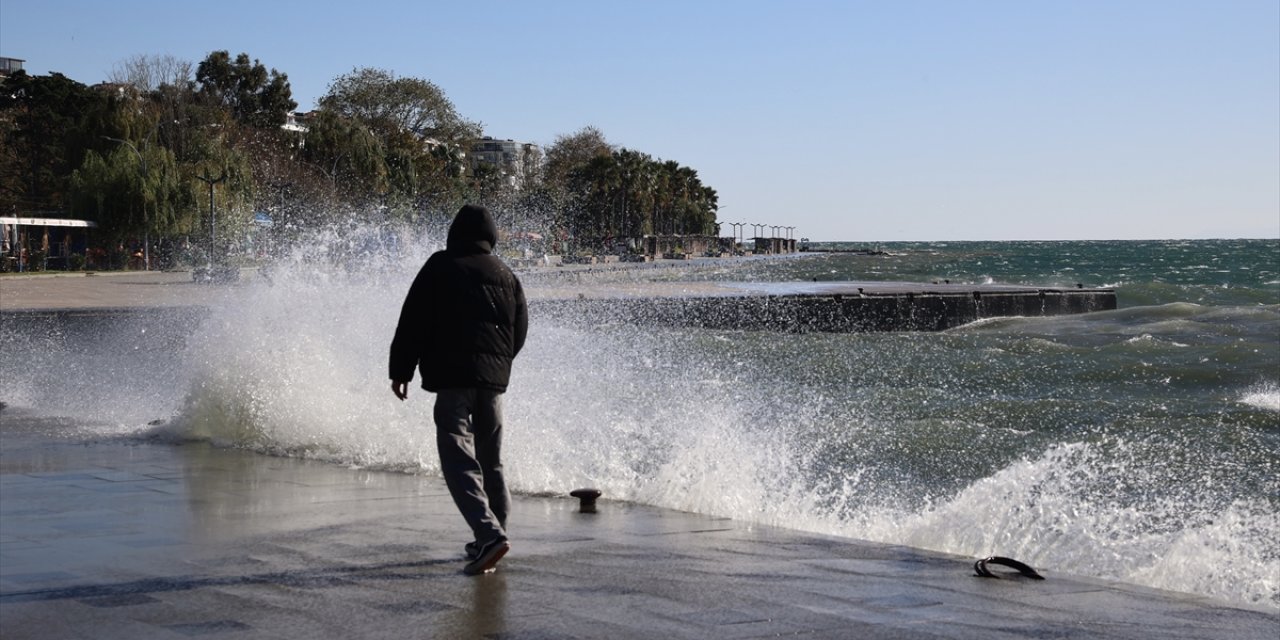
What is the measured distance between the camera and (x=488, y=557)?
236 inches

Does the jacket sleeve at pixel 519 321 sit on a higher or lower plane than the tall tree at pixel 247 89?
lower

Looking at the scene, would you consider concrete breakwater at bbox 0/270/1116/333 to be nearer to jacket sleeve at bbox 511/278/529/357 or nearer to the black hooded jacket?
jacket sleeve at bbox 511/278/529/357

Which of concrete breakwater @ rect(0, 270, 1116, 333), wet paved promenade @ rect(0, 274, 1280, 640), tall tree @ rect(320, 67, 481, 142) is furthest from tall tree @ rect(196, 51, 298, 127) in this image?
wet paved promenade @ rect(0, 274, 1280, 640)

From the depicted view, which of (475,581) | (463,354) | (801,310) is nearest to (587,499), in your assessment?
(463,354)

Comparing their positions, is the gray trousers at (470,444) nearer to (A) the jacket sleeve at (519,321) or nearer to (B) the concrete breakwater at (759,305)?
(A) the jacket sleeve at (519,321)

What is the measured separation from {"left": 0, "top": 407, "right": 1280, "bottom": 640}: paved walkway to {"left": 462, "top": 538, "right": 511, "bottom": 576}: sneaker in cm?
8

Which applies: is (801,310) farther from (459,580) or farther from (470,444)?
(459,580)

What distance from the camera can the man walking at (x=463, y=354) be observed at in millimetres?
6207

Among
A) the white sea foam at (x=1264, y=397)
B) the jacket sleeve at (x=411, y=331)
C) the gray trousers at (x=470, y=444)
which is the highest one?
the jacket sleeve at (x=411, y=331)

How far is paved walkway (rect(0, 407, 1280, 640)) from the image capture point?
16.8ft

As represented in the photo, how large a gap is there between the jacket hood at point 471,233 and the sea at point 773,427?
2857 millimetres

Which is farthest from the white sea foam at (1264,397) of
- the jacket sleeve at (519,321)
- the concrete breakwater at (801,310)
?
the concrete breakwater at (801,310)

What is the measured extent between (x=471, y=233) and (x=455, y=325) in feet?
1.48

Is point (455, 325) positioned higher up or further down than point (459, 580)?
higher up
